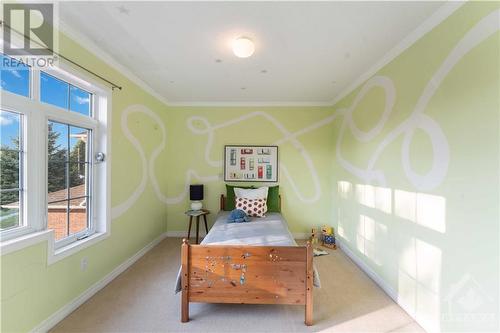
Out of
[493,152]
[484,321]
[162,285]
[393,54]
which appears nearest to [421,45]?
[393,54]

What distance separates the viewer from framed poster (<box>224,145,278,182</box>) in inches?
163

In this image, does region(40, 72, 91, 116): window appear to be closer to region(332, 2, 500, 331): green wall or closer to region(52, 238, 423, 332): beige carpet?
region(52, 238, 423, 332): beige carpet

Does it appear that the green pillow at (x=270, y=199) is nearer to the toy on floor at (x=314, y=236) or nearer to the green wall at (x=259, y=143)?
the green wall at (x=259, y=143)

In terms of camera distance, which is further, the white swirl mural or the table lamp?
the table lamp

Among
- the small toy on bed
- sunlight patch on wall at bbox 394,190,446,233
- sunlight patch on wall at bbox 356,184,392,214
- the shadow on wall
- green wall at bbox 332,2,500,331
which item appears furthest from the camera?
the small toy on bed

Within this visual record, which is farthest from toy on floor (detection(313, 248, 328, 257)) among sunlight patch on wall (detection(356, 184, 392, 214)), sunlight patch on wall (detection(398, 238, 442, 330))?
sunlight patch on wall (detection(398, 238, 442, 330))

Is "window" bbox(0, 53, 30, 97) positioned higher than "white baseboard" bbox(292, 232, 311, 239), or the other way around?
"window" bbox(0, 53, 30, 97)

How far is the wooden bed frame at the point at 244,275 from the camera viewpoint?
1.95m

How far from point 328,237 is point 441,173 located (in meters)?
2.40

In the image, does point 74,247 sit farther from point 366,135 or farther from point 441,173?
point 366,135

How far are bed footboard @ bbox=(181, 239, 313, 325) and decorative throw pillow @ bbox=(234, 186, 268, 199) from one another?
6.01ft

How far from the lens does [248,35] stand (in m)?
2.06

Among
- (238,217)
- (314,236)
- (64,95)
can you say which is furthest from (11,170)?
(314,236)

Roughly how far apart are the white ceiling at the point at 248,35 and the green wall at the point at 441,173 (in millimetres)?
387
